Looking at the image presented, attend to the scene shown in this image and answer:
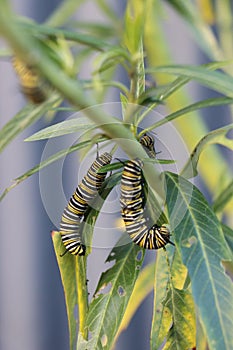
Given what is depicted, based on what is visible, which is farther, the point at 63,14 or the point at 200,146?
the point at 63,14

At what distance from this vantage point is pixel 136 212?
1.55ft

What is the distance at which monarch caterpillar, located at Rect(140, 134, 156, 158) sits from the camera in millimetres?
488

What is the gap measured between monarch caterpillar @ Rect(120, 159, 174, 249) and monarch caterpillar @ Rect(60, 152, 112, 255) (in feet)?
0.09

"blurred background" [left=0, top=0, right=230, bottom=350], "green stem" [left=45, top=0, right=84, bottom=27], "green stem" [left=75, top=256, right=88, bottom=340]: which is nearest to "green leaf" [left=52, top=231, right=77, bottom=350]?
"green stem" [left=75, top=256, right=88, bottom=340]

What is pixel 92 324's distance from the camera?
1.74 feet

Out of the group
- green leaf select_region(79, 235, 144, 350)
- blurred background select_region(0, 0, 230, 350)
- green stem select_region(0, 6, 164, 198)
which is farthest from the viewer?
blurred background select_region(0, 0, 230, 350)

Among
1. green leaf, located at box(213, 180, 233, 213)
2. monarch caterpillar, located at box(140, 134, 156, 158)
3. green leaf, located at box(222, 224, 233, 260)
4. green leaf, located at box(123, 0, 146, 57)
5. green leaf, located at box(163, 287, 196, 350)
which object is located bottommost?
green leaf, located at box(163, 287, 196, 350)

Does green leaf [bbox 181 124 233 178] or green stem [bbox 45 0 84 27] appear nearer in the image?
green leaf [bbox 181 124 233 178]

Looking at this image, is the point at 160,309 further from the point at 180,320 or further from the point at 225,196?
the point at 225,196

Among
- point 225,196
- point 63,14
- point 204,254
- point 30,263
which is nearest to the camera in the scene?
point 204,254

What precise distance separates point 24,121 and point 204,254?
0.59ft

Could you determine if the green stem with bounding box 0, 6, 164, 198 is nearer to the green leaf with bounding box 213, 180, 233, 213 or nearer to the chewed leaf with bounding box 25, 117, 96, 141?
the chewed leaf with bounding box 25, 117, 96, 141

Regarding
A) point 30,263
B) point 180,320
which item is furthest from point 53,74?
point 30,263

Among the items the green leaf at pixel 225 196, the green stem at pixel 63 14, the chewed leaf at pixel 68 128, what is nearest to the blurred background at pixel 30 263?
the green stem at pixel 63 14
